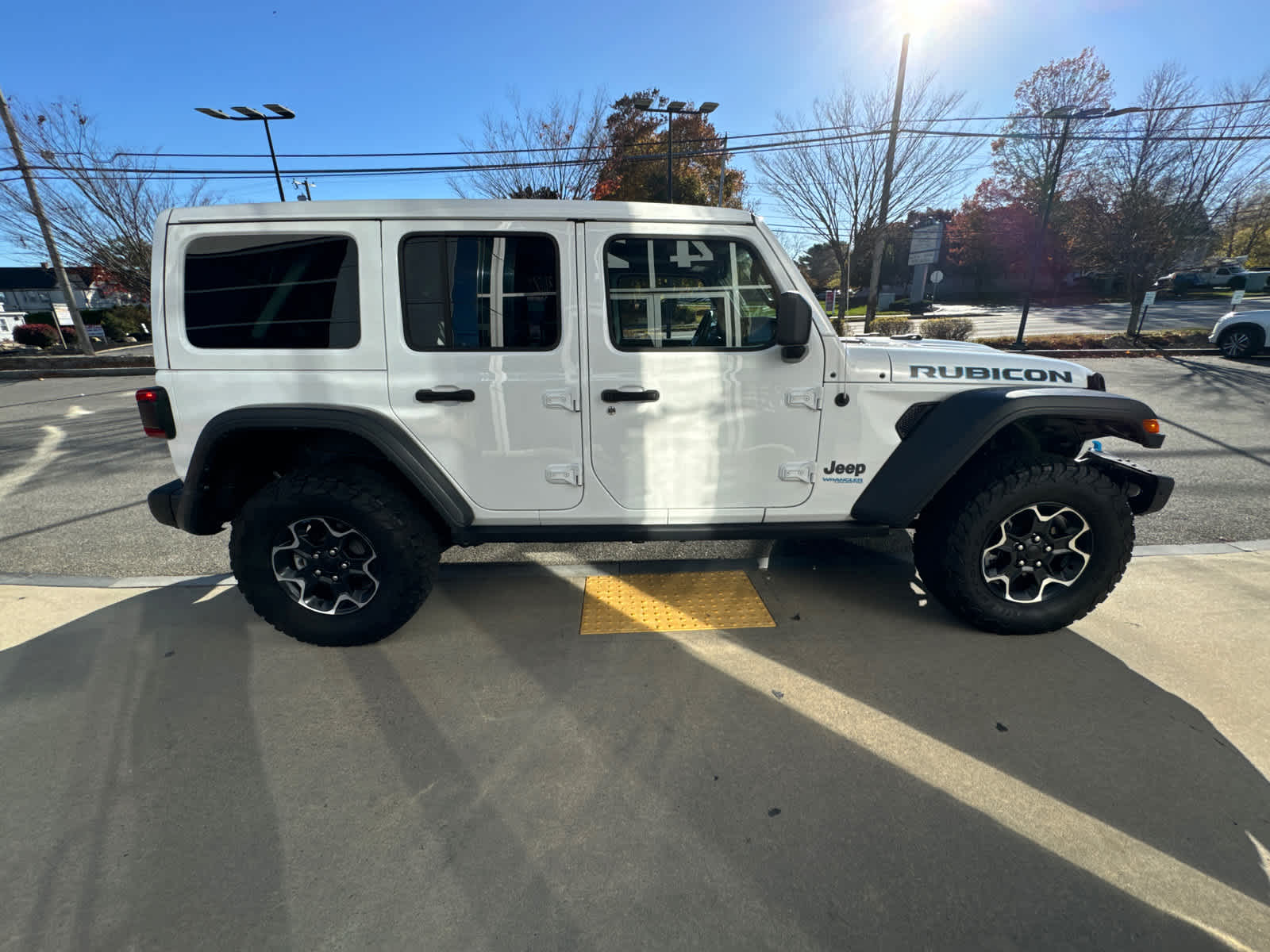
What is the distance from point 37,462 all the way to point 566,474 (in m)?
6.92

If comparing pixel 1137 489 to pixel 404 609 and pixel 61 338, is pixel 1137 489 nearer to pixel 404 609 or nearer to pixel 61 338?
pixel 404 609

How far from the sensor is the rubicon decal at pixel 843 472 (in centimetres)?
265

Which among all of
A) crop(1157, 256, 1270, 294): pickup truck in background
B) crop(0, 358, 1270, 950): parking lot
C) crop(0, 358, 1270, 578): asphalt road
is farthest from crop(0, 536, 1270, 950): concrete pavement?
crop(1157, 256, 1270, 294): pickup truck in background

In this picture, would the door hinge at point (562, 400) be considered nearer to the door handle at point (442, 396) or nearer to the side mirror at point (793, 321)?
the door handle at point (442, 396)

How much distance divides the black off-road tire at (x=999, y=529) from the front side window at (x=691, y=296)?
3.88 ft

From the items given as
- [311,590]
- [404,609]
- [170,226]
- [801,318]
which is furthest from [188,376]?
[801,318]

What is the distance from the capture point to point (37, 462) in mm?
6039

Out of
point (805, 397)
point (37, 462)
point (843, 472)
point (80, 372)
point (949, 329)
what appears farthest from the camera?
point (949, 329)

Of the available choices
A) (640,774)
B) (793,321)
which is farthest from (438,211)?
(640,774)

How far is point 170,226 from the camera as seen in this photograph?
95.0 inches

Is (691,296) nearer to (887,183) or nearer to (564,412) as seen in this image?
(564,412)

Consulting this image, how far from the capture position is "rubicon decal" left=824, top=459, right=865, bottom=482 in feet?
8.70

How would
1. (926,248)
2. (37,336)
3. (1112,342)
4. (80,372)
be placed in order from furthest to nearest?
1. (926,248)
2. (37,336)
3. (1112,342)
4. (80,372)

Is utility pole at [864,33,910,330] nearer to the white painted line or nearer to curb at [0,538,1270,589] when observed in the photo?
curb at [0,538,1270,589]
